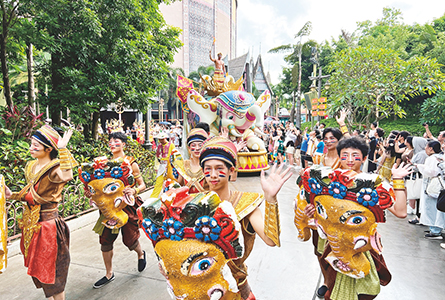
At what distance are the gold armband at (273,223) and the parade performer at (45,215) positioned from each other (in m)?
1.92

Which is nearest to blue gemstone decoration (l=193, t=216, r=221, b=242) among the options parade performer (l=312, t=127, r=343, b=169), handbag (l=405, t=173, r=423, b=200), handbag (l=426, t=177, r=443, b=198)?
parade performer (l=312, t=127, r=343, b=169)

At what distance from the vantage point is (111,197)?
124 inches

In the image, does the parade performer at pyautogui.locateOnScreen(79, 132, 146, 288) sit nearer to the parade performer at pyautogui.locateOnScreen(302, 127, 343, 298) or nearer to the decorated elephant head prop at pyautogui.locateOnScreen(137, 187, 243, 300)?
the decorated elephant head prop at pyautogui.locateOnScreen(137, 187, 243, 300)

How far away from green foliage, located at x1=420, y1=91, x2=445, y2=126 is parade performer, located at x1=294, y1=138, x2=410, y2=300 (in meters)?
17.0

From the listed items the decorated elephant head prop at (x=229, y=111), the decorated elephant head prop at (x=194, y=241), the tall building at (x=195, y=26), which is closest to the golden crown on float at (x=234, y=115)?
the decorated elephant head prop at (x=229, y=111)

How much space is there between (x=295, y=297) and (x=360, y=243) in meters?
1.35

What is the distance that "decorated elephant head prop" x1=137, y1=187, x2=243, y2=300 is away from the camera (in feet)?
4.52

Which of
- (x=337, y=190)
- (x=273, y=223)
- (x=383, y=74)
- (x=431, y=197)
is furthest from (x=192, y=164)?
(x=383, y=74)

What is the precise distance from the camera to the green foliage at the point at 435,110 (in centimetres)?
1532

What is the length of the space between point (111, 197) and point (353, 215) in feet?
8.12

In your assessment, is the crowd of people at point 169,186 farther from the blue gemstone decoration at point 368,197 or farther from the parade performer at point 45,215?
the blue gemstone decoration at point 368,197

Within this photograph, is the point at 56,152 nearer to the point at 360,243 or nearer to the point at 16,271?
the point at 16,271

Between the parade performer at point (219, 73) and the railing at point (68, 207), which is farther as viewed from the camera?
the parade performer at point (219, 73)

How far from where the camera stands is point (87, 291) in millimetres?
3135
